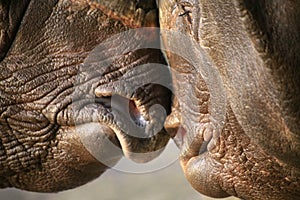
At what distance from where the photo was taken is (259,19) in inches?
43.1

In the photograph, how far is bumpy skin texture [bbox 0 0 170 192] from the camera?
4.86ft

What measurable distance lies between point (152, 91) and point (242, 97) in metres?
0.35

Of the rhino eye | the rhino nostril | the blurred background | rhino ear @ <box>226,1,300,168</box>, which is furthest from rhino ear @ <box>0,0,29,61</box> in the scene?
the blurred background

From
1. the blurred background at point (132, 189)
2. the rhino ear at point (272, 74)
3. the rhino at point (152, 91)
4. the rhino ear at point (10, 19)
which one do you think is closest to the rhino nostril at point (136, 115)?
the rhino at point (152, 91)

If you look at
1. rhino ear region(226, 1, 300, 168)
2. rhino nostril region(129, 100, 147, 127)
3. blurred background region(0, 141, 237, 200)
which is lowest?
blurred background region(0, 141, 237, 200)

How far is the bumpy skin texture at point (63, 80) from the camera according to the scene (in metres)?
1.48

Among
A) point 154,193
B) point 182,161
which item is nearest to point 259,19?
point 182,161

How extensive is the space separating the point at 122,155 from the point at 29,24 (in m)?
0.29

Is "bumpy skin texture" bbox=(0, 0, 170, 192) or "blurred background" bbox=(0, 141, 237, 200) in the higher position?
"bumpy skin texture" bbox=(0, 0, 170, 192)

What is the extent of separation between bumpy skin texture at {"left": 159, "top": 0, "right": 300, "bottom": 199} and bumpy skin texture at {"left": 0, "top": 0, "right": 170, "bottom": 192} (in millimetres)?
102

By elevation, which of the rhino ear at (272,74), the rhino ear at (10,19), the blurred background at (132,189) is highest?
the rhino ear at (272,74)

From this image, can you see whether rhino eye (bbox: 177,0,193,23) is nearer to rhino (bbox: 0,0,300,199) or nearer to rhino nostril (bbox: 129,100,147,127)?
rhino (bbox: 0,0,300,199)

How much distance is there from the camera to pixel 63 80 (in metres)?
1.53

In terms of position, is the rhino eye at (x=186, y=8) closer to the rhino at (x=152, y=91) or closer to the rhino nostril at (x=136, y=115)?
the rhino at (x=152, y=91)
